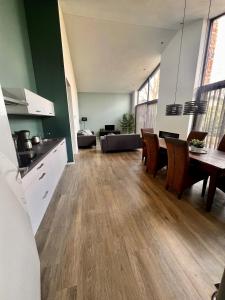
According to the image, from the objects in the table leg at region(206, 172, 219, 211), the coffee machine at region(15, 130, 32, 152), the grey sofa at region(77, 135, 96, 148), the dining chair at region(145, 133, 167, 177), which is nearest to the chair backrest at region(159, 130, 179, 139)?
the dining chair at region(145, 133, 167, 177)

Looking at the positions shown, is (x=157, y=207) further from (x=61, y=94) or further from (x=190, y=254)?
(x=61, y=94)

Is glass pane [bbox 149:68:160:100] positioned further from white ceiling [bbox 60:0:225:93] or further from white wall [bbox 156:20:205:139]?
white wall [bbox 156:20:205:139]

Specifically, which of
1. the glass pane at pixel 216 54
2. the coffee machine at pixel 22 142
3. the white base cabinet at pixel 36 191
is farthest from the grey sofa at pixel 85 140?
the glass pane at pixel 216 54

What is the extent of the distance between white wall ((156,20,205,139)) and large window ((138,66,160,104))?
47.5 inches

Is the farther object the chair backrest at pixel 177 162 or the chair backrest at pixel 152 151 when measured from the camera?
the chair backrest at pixel 152 151

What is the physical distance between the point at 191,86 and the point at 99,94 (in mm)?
6348

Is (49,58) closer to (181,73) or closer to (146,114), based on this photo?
(181,73)

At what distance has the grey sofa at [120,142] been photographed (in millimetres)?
5043

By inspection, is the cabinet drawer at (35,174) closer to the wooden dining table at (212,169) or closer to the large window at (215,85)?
the wooden dining table at (212,169)

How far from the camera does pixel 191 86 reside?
4059 millimetres

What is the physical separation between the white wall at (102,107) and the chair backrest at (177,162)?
7635 millimetres

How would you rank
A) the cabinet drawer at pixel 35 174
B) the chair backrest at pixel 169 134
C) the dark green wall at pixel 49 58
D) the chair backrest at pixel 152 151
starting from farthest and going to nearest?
the chair backrest at pixel 169 134 → the dark green wall at pixel 49 58 → the chair backrest at pixel 152 151 → the cabinet drawer at pixel 35 174

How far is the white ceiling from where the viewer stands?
3.15m

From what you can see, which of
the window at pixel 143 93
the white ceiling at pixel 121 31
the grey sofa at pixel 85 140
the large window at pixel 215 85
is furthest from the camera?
the window at pixel 143 93
